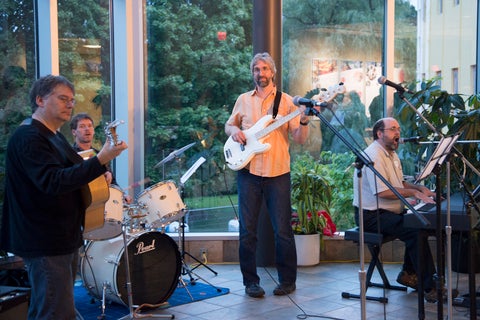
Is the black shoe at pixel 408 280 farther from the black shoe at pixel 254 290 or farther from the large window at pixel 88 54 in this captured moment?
the large window at pixel 88 54

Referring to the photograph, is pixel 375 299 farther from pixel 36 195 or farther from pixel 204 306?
pixel 36 195

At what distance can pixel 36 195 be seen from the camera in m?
2.69

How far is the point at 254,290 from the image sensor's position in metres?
4.93

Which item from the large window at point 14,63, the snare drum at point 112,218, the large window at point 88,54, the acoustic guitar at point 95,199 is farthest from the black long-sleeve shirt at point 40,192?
the large window at point 88,54

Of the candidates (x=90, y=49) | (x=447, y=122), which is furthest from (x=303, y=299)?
(x=90, y=49)

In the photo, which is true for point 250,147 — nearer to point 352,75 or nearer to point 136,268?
point 136,268

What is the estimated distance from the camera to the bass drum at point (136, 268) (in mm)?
4469

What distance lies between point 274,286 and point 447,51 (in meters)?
3.22

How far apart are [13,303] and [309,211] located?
310 centimetres

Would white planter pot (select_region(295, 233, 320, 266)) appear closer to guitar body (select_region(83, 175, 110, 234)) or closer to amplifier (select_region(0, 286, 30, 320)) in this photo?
amplifier (select_region(0, 286, 30, 320))

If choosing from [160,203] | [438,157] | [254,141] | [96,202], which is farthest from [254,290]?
[96,202]

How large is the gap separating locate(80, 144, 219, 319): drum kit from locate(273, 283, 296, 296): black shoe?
81 centimetres

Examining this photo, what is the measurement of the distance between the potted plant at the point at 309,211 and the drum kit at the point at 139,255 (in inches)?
64.6

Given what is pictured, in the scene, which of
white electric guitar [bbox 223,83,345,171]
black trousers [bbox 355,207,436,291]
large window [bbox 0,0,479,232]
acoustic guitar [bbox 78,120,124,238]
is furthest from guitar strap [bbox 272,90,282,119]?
acoustic guitar [bbox 78,120,124,238]
